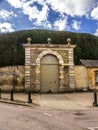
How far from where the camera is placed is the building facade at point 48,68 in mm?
24828

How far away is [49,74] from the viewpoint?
82.4 feet

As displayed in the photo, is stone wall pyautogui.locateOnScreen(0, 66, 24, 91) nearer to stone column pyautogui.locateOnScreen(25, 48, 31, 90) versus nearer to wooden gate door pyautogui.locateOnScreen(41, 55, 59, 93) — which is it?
stone column pyautogui.locateOnScreen(25, 48, 31, 90)

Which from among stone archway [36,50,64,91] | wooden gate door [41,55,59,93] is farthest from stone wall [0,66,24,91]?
wooden gate door [41,55,59,93]

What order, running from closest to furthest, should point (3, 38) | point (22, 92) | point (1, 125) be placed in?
point (1, 125), point (22, 92), point (3, 38)

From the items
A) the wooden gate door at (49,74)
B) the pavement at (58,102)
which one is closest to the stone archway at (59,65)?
the wooden gate door at (49,74)

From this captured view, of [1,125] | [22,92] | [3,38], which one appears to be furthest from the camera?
[3,38]

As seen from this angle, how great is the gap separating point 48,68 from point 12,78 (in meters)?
3.87

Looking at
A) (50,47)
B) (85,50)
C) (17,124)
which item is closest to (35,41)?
(85,50)

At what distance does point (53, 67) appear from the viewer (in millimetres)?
25391

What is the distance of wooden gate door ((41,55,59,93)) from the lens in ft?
82.1

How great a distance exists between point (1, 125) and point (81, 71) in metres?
18.3

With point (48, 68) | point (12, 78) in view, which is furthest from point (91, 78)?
point (12, 78)

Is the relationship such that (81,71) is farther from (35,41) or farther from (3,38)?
(3,38)

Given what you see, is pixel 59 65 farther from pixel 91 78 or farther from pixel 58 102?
pixel 58 102
